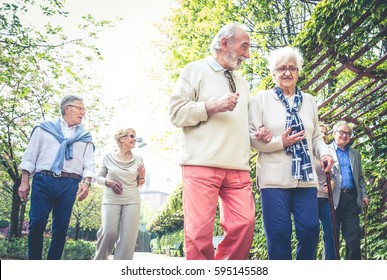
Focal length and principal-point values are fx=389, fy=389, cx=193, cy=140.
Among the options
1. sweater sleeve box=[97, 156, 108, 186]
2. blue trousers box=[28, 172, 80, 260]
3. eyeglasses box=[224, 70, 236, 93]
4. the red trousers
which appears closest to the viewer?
the red trousers

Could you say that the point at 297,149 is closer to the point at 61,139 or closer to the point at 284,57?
the point at 284,57

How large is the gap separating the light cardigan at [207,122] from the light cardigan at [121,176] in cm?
185

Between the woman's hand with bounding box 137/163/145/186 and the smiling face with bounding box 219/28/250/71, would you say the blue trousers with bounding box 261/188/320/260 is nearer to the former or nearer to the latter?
the smiling face with bounding box 219/28/250/71

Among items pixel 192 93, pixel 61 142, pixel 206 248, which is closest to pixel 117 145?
pixel 61 142

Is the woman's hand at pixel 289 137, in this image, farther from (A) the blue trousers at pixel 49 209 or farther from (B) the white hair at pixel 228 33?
(A) the blue trousers at pixel 49 209

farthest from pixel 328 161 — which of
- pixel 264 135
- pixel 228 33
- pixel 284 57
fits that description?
pixel 228 33

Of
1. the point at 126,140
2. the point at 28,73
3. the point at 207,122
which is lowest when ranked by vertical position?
the point at 207,122

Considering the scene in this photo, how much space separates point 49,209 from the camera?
11.0 feet

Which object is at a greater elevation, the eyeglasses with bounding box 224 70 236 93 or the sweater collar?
the sweater collar

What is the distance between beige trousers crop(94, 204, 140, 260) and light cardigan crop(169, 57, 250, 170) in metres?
1.85

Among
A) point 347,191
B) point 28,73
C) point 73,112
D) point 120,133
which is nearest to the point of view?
point 73,112

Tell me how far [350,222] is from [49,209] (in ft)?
9.90

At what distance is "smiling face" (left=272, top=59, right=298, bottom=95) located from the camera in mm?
2746

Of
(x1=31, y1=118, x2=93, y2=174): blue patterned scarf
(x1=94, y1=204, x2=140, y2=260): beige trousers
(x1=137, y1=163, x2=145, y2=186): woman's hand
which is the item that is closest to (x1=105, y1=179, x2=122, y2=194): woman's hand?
(x1=94, y1=204, x2=140, y2=260): beige trousers
